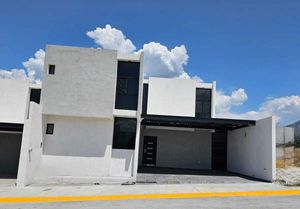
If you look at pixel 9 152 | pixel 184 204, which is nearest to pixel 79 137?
pixel 9 152

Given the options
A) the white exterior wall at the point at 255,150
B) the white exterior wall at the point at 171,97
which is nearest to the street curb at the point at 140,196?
the white exterior wall at the point at 255,150

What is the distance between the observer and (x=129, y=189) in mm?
11945

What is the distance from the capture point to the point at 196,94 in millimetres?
24344

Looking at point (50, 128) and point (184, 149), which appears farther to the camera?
point (184, 149)

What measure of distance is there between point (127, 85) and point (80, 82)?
2532mm

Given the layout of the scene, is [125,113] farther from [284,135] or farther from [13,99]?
[13,99]

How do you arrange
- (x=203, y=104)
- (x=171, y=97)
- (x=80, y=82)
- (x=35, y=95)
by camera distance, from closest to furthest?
1. (x=80, y=82)
2. (x=35, y=95)
3. (x=171, y=97)
4. (x=203, y=104)

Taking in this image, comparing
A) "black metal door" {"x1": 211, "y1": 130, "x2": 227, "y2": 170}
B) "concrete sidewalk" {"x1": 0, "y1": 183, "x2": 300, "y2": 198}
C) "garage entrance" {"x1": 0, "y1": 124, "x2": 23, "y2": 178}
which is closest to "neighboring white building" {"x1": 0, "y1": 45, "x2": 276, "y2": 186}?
"concrete sidewalk" {"x1": 0, "y1": 183, "x2": 300, "y2": 198}

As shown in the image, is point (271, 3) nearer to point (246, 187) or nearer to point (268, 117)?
point (268, 117)

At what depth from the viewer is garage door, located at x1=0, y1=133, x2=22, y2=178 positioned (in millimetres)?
18684

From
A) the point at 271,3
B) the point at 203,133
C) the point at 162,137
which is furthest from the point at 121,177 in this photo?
the point at 271,3

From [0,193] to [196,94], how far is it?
57.2ft

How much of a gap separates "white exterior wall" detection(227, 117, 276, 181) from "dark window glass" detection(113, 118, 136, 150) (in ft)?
23.3

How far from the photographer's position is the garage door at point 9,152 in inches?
736
